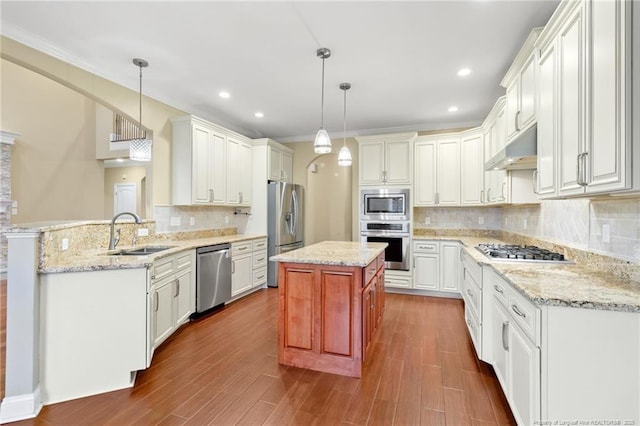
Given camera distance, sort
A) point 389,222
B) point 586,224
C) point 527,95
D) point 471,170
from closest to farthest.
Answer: point 586,224 < point 527,95 < point 471,170 < point 389,222

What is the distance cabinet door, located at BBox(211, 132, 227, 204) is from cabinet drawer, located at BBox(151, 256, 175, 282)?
1.45m

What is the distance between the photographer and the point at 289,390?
7.34 feet

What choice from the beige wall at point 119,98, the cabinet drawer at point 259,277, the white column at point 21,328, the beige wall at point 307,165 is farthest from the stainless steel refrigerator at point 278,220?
the white column at point 21,328

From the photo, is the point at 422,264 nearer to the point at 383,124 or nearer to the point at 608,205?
the point at 383,124

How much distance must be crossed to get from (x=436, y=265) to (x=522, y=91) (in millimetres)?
2742

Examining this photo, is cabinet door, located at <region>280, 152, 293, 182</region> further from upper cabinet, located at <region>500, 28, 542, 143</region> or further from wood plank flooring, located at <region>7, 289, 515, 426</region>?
upper cabinet, located at <region>500, 28, 542, 143</region>

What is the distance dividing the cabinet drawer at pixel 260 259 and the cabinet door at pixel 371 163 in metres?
2.04

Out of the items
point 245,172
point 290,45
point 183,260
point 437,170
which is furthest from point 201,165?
→ point 437,170

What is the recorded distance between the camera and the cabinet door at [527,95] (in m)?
2.31

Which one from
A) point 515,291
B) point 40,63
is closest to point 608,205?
point 515,291

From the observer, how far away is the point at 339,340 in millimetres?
2447

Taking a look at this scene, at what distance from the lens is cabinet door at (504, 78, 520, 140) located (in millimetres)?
2702

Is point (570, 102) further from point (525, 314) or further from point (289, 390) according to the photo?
point (289, 390)

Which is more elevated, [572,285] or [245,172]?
[245,172]
